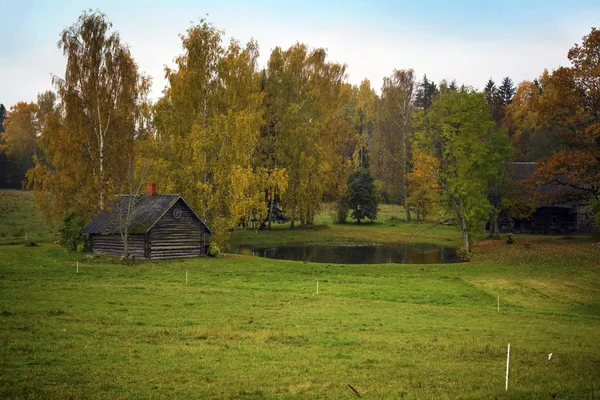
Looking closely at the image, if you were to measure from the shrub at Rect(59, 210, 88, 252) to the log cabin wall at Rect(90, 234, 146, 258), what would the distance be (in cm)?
80

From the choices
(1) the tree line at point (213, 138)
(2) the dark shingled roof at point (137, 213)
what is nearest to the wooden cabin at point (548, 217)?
(1) the tree line at point (213, 138)

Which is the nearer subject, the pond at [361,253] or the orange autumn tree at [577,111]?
the orange autumn tree at [577,111]

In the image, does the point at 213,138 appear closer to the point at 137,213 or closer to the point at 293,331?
the point at 137,213

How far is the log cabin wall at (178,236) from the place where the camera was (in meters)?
43.1

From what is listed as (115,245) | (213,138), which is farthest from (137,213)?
(213,138)

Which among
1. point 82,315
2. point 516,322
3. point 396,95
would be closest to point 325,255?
point 516,322

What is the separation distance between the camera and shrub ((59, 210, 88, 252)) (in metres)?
45.9

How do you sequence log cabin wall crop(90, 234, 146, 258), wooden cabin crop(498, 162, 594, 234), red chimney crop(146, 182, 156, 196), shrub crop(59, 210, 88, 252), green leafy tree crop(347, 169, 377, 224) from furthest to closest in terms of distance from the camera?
green leafy tree crop(347, 169, 377, 224) < wooden cabin crop(498, 162, 594, 234) < red chimney crop(146, 182, 156, 196) < shrub crop(59, 210, 88, 252) < log cabin wall crop(90, 234, 146, 258)

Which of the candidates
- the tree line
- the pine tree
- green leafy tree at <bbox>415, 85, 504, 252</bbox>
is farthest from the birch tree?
the pine tree

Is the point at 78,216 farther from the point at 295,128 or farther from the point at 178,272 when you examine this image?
the point at 295,128

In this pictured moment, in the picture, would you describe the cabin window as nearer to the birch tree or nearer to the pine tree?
the birch tree

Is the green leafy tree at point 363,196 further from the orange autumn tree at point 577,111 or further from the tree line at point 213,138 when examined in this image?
the orange autumn tree at point 577,111

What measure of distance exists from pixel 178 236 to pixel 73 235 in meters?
9.43

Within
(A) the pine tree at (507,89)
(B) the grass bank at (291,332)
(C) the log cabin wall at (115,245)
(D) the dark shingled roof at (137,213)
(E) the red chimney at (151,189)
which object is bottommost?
(B) the grass bank at (291,332)
